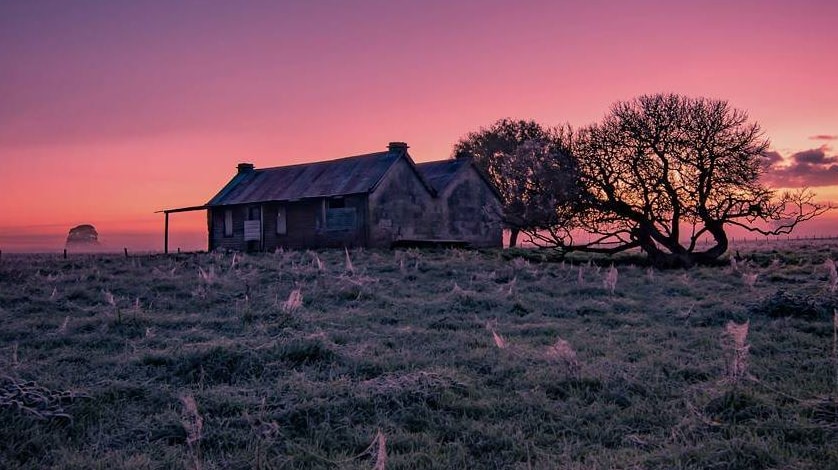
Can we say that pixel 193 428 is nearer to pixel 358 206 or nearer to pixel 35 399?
pixel 35 399

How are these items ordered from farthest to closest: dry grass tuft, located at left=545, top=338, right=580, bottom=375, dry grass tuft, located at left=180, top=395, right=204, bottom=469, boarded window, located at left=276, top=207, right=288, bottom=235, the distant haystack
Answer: the distant haystack → boarded window, located at left=276, top=207, right=288, bottom=235 → dry grass tuft, located at left=545, top=338, right=580, bottom=375 → dry grass tuft, located at left=180, top=395, right=204, bottom=469

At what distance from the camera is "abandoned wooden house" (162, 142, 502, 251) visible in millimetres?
34438

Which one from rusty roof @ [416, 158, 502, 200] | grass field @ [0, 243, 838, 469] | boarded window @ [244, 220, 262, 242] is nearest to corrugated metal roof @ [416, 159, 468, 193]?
rusty roof @ [416, 158, 502, 200]

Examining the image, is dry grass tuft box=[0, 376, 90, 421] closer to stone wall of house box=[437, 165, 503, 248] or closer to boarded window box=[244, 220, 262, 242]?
stone wall of house box=[437, 165, 503, 248]

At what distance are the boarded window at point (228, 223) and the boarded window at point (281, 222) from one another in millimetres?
4316

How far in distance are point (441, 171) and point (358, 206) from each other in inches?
331

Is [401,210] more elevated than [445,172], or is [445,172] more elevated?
[445,172]

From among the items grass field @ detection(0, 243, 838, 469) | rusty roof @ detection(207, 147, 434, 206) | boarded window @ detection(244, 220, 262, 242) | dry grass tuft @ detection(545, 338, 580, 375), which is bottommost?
grass field @ detection(0, 243, 838, 469)

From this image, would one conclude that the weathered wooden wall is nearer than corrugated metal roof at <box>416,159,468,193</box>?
Yes

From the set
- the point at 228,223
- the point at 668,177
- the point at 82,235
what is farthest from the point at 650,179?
the point at 82,235

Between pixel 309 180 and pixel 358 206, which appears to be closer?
pixel 358 206

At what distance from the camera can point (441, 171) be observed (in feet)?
133

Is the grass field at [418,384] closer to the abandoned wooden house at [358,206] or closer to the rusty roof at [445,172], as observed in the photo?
the abandoned wooden house at [358,206]

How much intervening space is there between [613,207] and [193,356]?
73.4 feet
